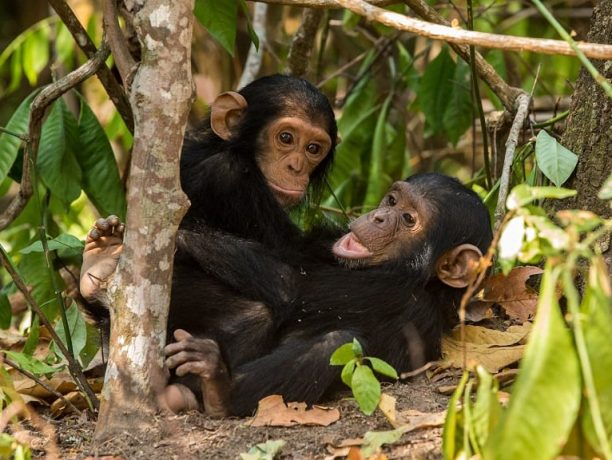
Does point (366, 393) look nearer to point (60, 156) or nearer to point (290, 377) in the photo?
point (290, 377)

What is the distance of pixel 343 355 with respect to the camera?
3729mm

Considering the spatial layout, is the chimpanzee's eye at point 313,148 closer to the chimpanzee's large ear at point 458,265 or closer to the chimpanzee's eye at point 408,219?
the chimpanzee's eye at point 408,219

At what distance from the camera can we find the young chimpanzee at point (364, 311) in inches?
159

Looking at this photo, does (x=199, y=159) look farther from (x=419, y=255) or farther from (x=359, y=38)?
(x=359, y=38)

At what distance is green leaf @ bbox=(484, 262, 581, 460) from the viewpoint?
2.43 meters

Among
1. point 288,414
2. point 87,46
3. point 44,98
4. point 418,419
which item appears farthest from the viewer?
point 87,46

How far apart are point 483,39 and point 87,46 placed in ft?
8.74

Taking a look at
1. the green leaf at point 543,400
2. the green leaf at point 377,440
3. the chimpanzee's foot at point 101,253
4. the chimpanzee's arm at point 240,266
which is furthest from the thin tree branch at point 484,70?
the green leaf at point 543,400

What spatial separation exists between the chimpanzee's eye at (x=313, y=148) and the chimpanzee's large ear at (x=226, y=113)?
394mm

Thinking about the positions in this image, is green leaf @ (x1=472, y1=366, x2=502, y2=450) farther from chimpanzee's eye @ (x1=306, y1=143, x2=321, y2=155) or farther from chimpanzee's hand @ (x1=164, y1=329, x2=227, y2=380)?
chimpanzee's eye @ (x1=306, y1=143, x2=321, y2=155)

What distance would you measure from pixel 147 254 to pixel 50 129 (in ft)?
7.21

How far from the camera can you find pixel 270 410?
388cm

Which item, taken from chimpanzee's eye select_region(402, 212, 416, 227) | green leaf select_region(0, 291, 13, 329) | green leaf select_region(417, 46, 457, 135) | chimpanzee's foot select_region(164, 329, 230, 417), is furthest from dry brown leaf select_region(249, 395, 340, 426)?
green leaf select_region(417, 46, 457, 135)

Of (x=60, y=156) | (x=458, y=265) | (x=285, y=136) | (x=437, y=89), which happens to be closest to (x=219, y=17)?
(x=285, y=136)
